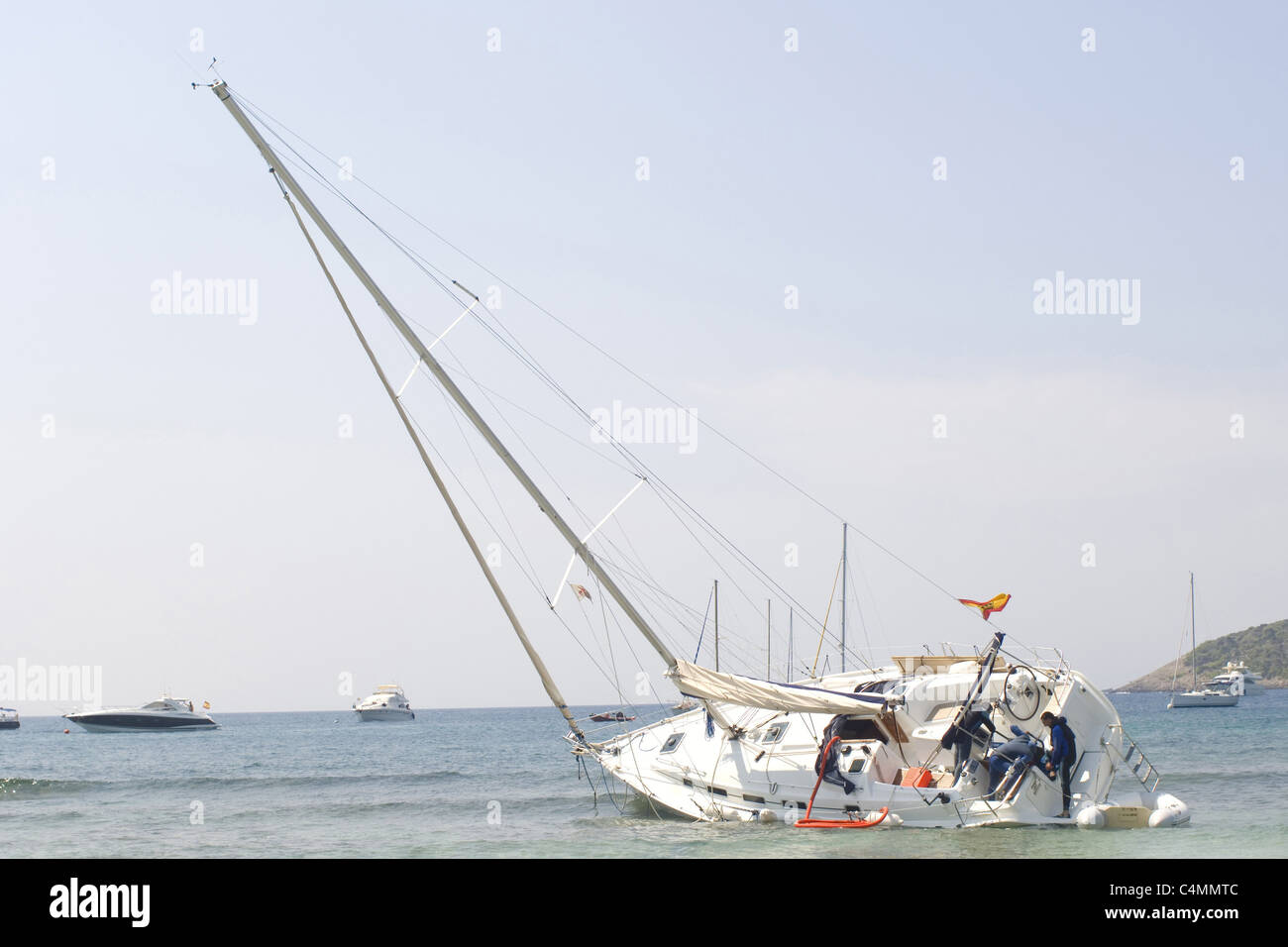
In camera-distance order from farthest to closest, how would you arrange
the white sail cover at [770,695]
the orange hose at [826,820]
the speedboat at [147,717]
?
the speedboat at [147,717] < the white sail cover at [770,695] < the orange hose at [826,820]

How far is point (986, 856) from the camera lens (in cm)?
2117

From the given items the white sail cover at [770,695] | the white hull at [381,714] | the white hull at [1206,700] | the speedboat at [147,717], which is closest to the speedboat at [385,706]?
the white hull at [381,714]

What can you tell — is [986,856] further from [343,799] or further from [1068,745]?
[343,799]

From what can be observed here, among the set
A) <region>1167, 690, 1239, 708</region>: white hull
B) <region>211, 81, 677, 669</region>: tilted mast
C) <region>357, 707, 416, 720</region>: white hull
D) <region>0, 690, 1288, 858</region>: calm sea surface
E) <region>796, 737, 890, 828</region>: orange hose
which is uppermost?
<region>211, 81, 677, 669</region>: tilted mast

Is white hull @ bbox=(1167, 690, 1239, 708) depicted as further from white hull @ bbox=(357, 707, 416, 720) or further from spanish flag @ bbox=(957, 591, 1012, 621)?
spanish flag @ bbox=(957, 591, 1012, 621)

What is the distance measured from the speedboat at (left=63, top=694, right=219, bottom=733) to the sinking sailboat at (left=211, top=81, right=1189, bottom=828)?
89.2 meters

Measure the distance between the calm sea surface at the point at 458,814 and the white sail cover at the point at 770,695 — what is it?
2.68m

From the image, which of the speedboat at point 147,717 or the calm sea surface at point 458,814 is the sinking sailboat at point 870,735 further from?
the speedboat at point 147,717

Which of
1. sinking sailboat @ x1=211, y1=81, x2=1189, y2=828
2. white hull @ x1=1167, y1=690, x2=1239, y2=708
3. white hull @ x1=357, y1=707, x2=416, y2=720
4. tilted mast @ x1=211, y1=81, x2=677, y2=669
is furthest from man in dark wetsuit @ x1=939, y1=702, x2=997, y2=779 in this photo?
white hull @ x1=357, y1=707, x2=416, y2=720

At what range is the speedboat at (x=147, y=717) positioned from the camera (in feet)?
349

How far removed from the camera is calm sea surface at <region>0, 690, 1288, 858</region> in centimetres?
2350

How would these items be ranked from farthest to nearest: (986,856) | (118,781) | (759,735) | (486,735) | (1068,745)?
(486,735), (118,781), (759,735), (1068,745), (986,856)
